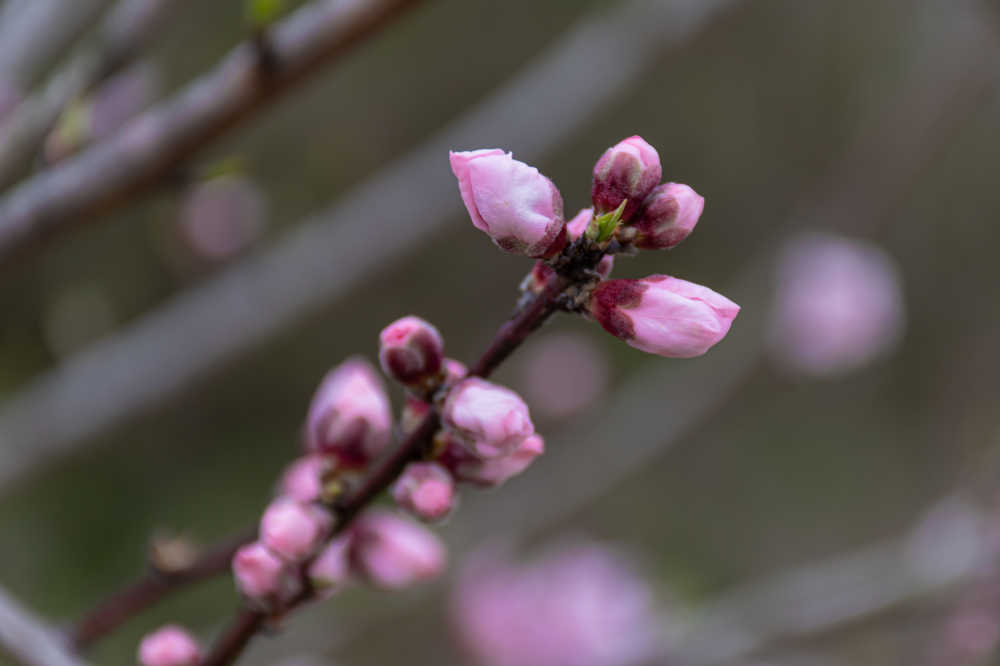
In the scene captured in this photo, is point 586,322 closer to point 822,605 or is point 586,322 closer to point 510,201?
point 822,605

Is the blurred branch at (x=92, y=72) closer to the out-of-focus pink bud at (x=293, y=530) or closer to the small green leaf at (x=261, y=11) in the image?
the small green leaf at (x=261, y=11)

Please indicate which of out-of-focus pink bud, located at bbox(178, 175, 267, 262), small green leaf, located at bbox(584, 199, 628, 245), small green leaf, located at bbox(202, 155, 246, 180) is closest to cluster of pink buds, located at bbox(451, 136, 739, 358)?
small green leaf, located at bbox(584, 199, 628, 245)

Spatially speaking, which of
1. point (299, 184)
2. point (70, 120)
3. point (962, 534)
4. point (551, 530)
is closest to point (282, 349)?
point (299, 184)

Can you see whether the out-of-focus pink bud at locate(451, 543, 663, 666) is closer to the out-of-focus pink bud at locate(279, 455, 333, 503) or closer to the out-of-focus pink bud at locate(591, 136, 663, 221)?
the out-of-focus pink bud at locate(279, 455, 333, 503)

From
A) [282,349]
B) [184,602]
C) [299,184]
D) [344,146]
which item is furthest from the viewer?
[282,349]

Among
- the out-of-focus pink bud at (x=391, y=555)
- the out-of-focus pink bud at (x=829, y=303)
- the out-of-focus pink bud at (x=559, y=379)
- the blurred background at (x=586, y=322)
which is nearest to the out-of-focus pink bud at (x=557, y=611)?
the blurred background at (x=586, y=322)

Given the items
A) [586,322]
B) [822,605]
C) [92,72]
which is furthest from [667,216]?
[586,322]

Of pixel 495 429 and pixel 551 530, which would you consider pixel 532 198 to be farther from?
pixel 551 530
